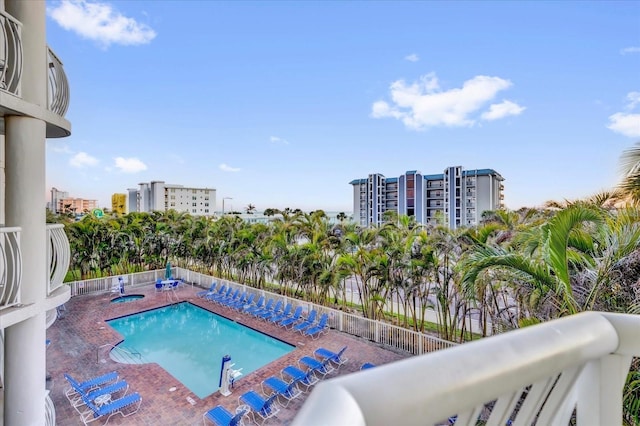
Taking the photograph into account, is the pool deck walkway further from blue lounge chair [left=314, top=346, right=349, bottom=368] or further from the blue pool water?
the blue pool water

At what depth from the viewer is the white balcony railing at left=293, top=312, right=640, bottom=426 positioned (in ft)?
1.81

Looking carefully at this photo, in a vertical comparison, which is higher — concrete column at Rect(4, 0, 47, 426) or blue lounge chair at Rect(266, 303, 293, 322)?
concrete column at Rect(4, 0, 47, 426)

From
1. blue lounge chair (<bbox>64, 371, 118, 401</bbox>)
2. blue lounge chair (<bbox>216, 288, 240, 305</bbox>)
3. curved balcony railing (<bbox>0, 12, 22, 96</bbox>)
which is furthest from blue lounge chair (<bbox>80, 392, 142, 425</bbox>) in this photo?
blue lounge chair (<bbox>216, 288, 240, 305</bbox>)

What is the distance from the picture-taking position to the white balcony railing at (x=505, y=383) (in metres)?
0.55

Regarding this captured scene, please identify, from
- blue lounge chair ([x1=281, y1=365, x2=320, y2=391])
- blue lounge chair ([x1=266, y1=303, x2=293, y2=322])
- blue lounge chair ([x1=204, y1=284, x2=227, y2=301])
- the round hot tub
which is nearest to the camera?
blue lounge chair ([x1=281, y1=365, x2=320, y2=391])

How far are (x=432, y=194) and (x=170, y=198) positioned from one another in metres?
54.6

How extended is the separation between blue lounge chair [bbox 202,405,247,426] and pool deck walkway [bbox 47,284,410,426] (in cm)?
37

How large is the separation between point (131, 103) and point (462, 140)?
28.9 meters

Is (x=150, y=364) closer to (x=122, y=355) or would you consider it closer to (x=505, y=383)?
(x=122, y=355)

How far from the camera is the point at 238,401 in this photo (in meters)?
8.16

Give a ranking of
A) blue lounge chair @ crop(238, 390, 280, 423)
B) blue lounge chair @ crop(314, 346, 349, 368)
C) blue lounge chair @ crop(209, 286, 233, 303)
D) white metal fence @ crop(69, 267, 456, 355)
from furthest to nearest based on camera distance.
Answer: blue lounge chair @ crop(209, 286, 233, 303) < white metal fence @ crop(69, 267, 456, 355) < blue lounge chair @ crop(314, 346, 349, 368) < blue lounge chair @ crop(238, 390, 280, 423)

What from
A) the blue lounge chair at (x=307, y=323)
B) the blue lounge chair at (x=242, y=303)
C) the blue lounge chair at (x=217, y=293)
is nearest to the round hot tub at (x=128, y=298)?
the blue lounge chair at (x=217, y=293)

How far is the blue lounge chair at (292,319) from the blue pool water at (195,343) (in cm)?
89

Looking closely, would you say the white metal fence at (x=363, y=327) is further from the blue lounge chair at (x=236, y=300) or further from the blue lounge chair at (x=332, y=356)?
the blue lounge chair at (x=332, y=356)
